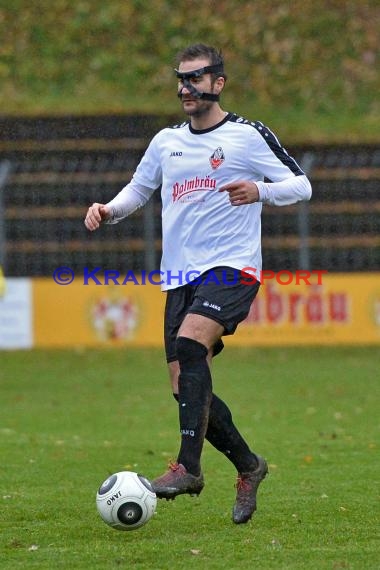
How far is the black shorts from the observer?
646 centimetres

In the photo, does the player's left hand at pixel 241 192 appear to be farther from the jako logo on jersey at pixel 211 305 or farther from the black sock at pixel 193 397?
the black sock at pixel 193 397

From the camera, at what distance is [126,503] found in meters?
5.96

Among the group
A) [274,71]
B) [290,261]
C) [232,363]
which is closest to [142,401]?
[232,363]

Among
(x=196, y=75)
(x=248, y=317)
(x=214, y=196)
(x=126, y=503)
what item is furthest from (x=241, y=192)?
(x=248, y=317)

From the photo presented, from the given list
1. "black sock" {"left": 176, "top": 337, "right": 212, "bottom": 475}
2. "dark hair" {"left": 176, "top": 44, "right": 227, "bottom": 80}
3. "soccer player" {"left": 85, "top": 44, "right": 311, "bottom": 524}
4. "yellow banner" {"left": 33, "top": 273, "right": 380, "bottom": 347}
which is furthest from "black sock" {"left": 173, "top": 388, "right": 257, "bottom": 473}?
"yellow banner" {"left": 33, "top": 273, "right": 380, "bottom": 347}

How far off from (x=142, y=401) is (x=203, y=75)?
676 cm

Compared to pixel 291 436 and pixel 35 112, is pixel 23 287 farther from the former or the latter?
pixel 291 436

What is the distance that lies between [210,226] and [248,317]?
12104mm

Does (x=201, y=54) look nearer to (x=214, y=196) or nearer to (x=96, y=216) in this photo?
(x=214, y=196)

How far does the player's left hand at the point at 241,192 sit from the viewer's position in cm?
635

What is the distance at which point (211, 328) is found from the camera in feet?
21.1

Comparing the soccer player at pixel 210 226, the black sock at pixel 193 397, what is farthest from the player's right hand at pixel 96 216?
the black sock at pixel 193 397

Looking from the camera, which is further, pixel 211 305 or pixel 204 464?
pixel 204 464

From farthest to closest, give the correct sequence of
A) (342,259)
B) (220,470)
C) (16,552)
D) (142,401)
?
1. (342,259)
2. (142,401)
3. (220,470)
4. (16,552)
